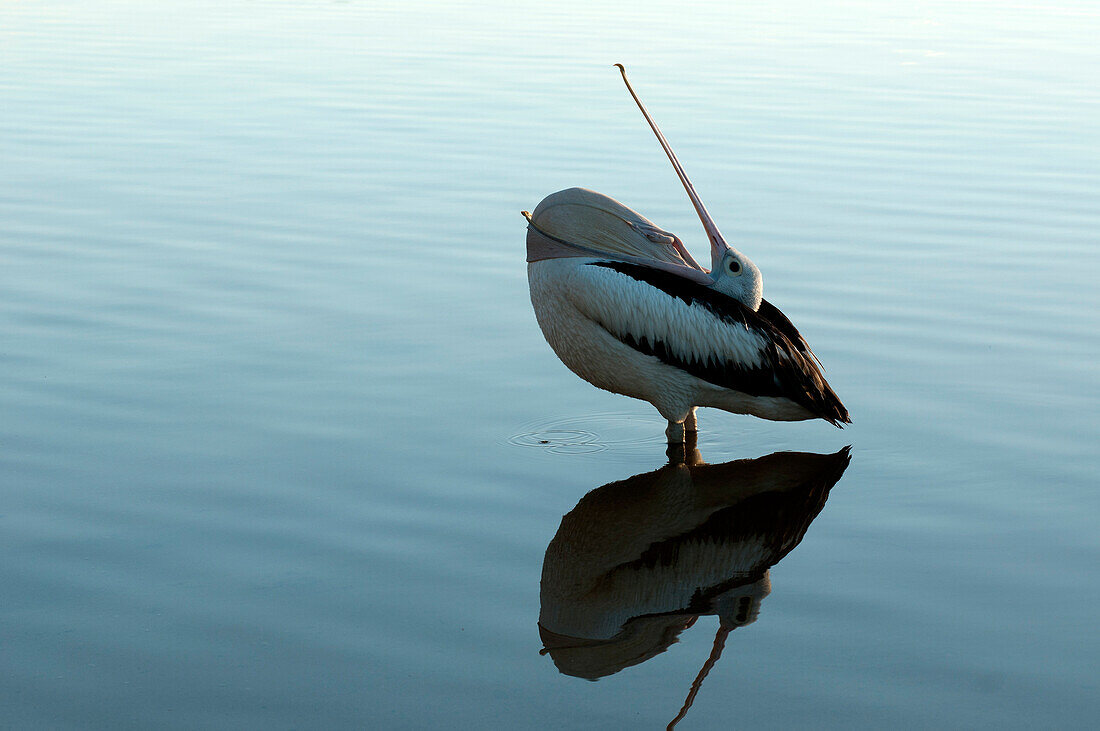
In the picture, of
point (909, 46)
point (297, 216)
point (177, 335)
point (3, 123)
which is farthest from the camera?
point (909, 46)

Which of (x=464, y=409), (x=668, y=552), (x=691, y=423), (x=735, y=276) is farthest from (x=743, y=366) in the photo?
(x=464, y=409)

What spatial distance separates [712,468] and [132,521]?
7.44ft

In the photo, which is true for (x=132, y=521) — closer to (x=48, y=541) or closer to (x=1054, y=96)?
(x=48, y=541)

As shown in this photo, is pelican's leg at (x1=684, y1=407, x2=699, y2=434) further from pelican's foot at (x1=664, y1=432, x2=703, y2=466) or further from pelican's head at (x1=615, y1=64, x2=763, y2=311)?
pelican's head at (x1=615, y1=64, x2=763, y2=311)

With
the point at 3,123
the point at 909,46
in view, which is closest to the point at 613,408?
the point at 3,123

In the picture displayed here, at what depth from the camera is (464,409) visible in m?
6.41

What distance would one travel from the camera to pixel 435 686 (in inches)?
161

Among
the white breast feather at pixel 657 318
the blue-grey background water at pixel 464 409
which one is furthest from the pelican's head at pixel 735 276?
the blue-grey background water at pixel 464 409

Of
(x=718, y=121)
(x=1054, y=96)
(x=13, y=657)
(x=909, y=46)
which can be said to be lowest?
(x=13, y=657)

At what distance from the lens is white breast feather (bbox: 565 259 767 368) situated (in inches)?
231

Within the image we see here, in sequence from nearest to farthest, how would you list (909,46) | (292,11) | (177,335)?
1. (177,335)
2. (909,46)
3. (292,11)

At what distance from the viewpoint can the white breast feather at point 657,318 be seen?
5859 millimetres

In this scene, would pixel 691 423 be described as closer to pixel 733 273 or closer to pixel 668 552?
pixel 733 273

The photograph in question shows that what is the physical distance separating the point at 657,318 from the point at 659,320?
0.4 inches
